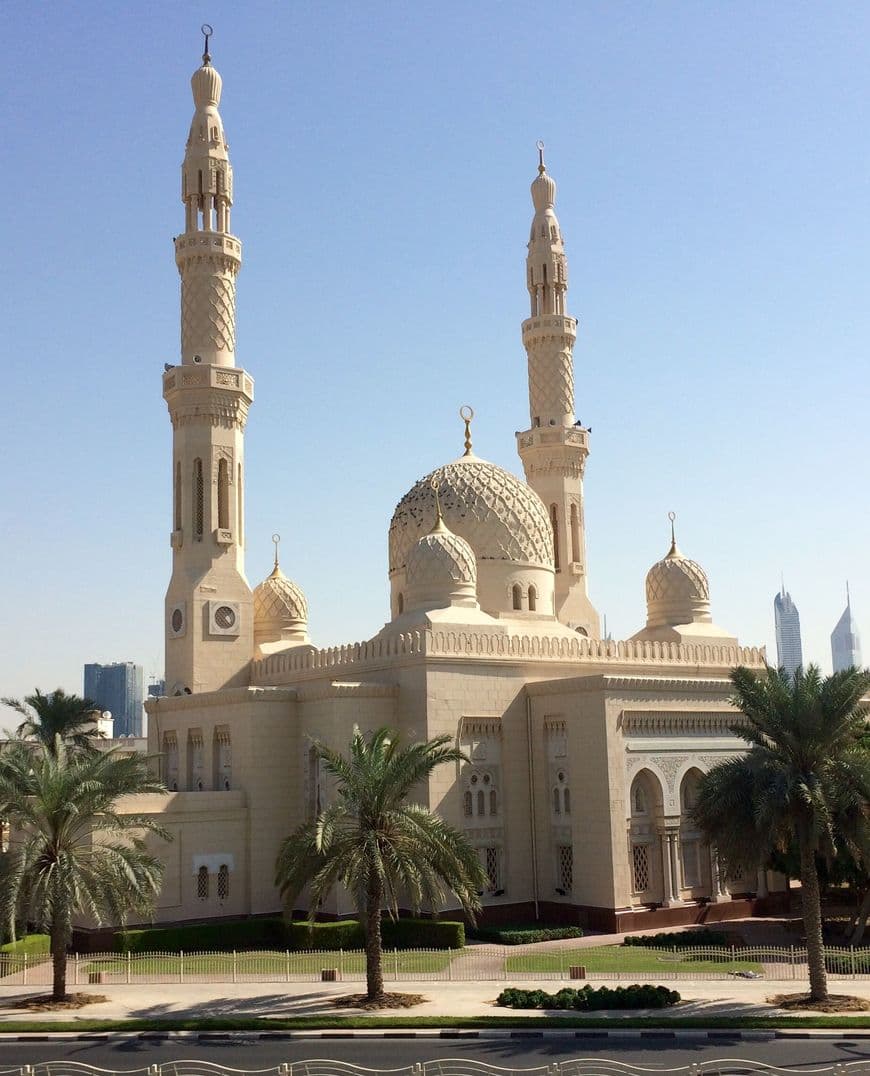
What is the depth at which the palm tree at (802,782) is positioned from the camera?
68.4 ft

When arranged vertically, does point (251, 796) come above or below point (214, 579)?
below

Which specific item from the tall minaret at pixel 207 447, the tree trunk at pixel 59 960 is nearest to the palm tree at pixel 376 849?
the tree trunk at pixel 59 960

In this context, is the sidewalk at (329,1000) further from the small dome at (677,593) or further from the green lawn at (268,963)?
the small dome at (677,593)

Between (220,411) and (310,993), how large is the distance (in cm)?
1912

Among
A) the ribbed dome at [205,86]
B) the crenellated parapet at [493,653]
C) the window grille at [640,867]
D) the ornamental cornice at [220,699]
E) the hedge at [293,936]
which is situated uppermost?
the ribbed dome at [205,86]

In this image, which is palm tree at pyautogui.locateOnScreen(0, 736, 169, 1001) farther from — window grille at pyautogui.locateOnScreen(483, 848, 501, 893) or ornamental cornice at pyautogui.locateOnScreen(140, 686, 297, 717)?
window grille at pyautogui.locateOnScreen(483, 848, 501, 893)

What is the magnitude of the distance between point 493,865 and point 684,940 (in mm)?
5687

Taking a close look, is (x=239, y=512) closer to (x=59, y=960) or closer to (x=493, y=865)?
(x=493, y=865)

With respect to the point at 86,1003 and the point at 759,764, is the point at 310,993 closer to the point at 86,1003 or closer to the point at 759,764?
the point at 86,1003

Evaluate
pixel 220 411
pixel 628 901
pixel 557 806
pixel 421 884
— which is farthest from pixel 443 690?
pixel 220 411

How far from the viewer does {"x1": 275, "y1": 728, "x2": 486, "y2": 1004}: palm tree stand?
21.5 metres

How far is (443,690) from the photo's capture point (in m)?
30.9

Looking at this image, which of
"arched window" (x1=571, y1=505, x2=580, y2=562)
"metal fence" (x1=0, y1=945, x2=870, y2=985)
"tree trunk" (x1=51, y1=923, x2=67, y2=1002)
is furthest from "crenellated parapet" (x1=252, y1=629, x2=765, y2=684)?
"tree trunk" (x1=51, y1=923, x2=67, y2=1002)

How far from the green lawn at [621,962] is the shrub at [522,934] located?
154 cm
